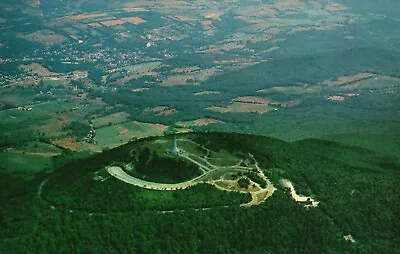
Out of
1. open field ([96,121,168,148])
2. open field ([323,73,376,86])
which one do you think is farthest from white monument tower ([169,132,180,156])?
open field ([323,73,376,86])

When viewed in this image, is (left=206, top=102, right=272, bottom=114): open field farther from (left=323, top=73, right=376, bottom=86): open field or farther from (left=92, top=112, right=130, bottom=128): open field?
(left=323, top=73, right=376, bottom=86): open field

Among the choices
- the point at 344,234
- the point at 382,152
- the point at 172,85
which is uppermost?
the point at 344,234

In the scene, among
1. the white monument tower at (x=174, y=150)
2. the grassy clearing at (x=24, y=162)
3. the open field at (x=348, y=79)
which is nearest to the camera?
the white monument tower at (x=174, y=150)

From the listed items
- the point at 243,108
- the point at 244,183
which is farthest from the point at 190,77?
the point at 244,183

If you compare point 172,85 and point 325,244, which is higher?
point 325,244

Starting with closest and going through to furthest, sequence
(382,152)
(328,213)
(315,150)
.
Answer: (328,213) → (315,150) → (382,152)

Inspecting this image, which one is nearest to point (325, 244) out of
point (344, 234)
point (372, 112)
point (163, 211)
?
point (344, 234)

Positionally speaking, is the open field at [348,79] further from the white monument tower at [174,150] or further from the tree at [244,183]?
the tree at [244,183]


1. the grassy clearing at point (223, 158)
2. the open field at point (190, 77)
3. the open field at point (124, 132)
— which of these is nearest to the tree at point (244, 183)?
the grassy clearing at point (223, 158)

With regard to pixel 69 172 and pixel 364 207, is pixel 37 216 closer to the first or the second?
pixel 69 172
